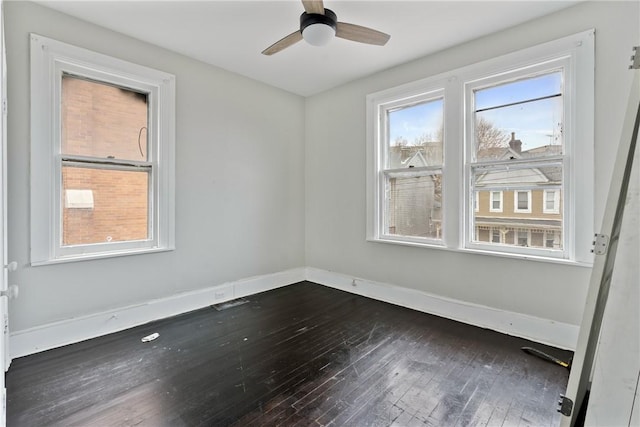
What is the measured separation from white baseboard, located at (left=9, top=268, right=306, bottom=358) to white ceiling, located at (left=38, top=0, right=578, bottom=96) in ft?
8.53

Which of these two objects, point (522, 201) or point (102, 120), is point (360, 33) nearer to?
point (522, 201)

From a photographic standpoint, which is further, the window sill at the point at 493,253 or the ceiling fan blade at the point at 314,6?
the window sill at the point at 493,253

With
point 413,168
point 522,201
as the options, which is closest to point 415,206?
point 413,168

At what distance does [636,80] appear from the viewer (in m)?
1.20

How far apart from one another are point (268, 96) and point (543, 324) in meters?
3.92

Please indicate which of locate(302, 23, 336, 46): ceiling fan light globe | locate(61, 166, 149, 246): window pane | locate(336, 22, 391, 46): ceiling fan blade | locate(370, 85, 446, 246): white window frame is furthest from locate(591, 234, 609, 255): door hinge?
locate(61, 166, 149, 246): window pane

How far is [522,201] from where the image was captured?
2.79 meters

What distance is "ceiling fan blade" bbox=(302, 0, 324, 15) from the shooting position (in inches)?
78.5

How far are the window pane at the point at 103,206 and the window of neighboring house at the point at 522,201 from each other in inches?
142

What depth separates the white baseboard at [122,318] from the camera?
2.42 meters

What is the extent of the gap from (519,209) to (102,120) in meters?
3.96

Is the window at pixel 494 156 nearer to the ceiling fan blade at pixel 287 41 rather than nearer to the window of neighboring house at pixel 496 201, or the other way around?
the window of neighboring house at pixel 496 201

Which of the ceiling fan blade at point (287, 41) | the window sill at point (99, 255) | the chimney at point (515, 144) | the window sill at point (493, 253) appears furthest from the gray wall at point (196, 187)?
the chimney at point (515, 144)

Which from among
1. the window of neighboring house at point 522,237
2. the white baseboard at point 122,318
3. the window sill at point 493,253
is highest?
the window of neighboring house at point 522,237
